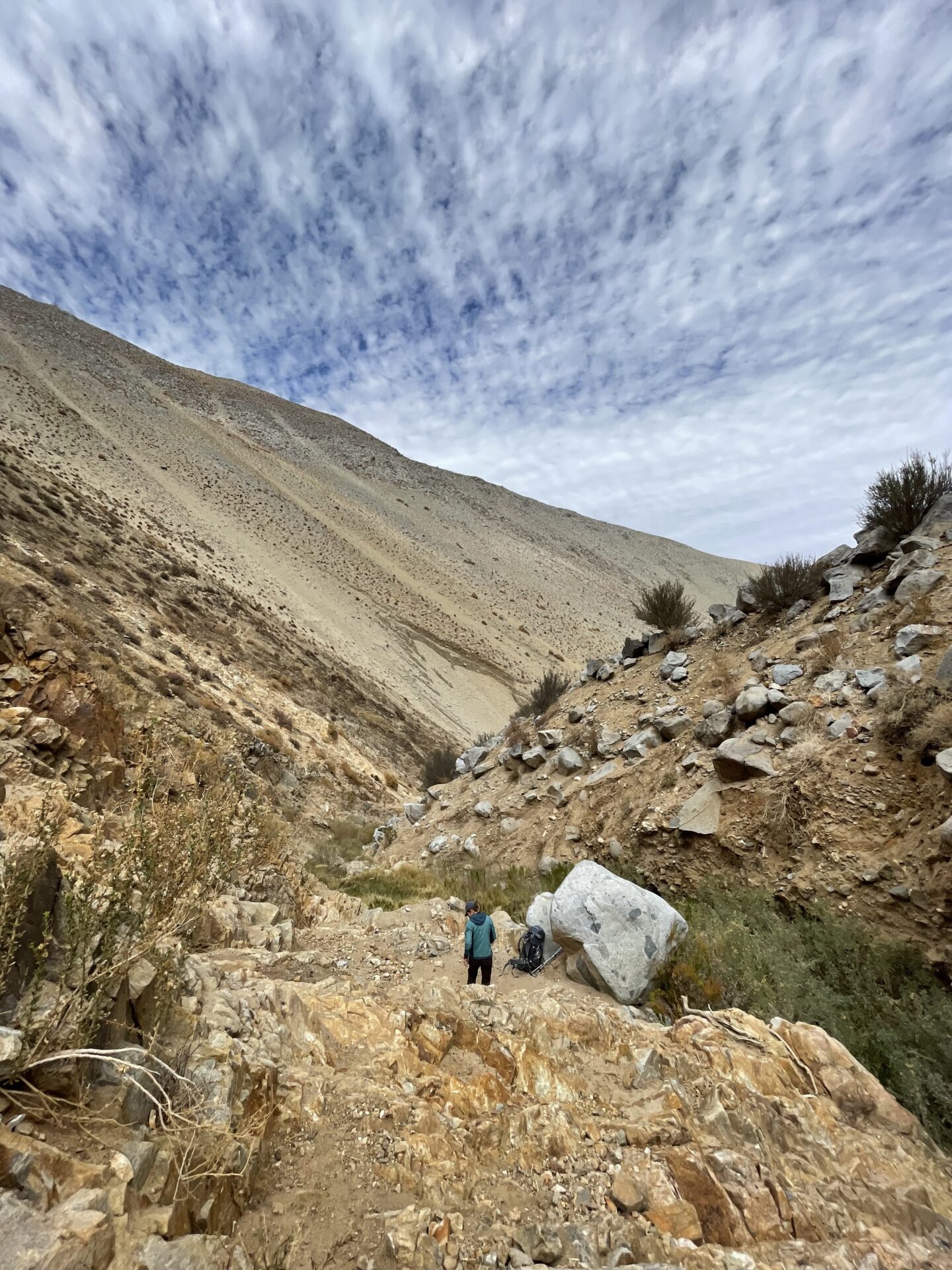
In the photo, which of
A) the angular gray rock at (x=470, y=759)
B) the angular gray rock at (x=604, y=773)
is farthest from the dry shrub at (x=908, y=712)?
the angular gray rock at (x=470, y=759)

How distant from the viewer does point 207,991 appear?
119 inches

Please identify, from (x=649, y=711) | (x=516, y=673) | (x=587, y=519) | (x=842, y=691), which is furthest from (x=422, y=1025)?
(x=587, y=519)

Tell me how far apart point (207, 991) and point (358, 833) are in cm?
901

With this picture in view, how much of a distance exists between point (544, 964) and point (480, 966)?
26.1 inches

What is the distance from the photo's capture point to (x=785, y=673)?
7547mm

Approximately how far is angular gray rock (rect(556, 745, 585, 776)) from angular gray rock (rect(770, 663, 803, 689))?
10.4 ft

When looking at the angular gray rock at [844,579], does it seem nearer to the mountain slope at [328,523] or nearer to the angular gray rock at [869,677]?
the angular gray rock at [869,677]

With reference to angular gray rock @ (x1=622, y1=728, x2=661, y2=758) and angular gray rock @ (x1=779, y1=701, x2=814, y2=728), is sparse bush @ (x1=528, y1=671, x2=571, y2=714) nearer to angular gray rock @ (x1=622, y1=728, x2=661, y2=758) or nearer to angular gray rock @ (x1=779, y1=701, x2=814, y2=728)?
angular gray rock @ (x1=622, y1=728, x2=661, y2=758)

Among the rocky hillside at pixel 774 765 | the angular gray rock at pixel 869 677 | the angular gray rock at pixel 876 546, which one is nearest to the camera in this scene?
the rocky hillside at pixel 774 765

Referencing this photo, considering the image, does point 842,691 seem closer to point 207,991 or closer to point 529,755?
point 529,755

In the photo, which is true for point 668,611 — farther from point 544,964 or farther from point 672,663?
point 544,964

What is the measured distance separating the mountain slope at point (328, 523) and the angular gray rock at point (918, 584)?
55.5 feet

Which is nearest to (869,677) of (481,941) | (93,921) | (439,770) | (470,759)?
(481,941)

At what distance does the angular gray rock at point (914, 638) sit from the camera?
6.40m
